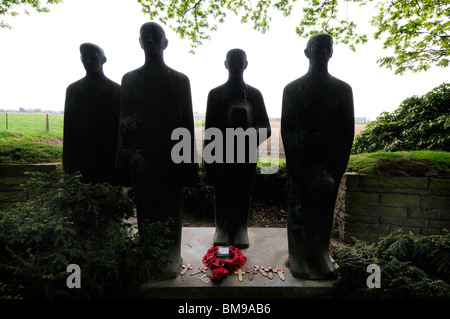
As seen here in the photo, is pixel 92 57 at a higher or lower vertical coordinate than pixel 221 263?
higher

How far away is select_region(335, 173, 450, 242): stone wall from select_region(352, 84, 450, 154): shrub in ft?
6.41

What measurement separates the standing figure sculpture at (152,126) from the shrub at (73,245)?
0.31m

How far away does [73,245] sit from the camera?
5.36 feet

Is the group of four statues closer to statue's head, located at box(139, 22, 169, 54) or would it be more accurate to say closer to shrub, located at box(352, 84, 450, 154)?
statue's head, located at box(139, 22, 169, 54)

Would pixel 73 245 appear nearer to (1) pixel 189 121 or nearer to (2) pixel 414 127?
(1) pixel 189 121

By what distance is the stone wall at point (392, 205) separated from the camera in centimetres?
372

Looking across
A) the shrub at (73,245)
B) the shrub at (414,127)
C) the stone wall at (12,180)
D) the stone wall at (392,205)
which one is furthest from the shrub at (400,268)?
the stone wall at (12,180)

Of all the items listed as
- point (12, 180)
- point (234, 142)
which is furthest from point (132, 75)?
point (12, 180)

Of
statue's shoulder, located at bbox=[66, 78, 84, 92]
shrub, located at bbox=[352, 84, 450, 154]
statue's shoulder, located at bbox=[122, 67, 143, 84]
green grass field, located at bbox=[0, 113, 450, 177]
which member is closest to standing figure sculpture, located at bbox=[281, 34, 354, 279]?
statue's shoulder, located at bbox=[122, 67, 143, 84]

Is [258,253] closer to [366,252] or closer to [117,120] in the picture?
[366,252]

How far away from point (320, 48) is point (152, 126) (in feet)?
5.36

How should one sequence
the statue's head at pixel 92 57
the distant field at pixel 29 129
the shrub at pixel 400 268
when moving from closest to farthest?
the shrub at pixel 400 268
the statue's head at pixel 92 57
the distant field at pixel 29 129

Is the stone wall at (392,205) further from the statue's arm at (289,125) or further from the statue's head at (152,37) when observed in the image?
the statue's head at (152,37)

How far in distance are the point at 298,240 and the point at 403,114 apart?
20.6 feet
